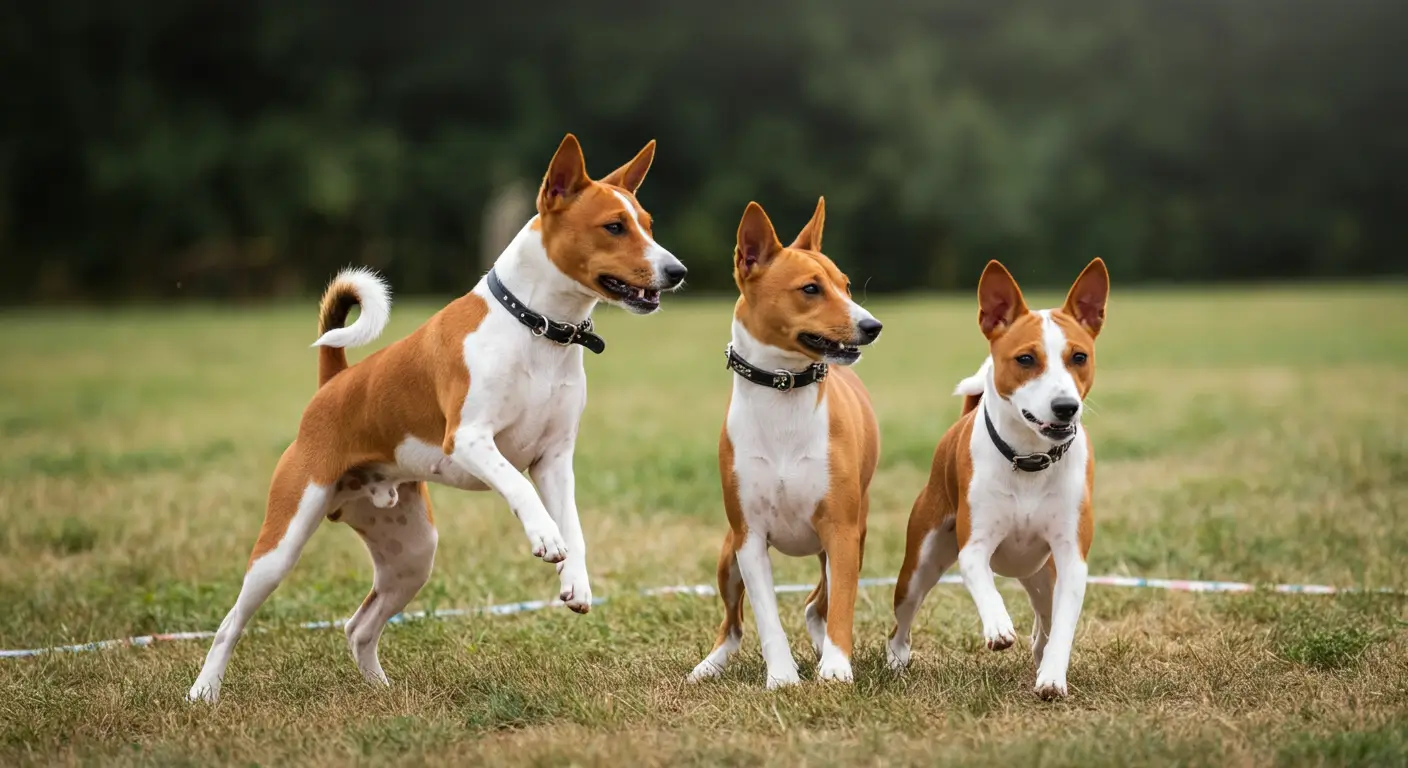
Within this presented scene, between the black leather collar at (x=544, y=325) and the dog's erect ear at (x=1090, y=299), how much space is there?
155cm

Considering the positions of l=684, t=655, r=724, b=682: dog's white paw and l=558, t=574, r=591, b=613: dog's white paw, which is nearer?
l=558, t=574, r=591, b=613: dog's white paw

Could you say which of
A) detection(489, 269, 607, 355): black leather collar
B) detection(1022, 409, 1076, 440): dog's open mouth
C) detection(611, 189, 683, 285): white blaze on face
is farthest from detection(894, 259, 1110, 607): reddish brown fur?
detection(489, 269, 607, 355): black leather collar

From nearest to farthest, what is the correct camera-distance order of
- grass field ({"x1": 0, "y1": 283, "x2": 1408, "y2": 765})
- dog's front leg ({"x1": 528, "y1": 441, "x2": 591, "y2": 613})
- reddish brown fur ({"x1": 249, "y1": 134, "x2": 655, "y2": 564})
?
grass field ({"x1": 0, "y1": 283, "x2": 1408, "y2": 765})
dog's front leg ({"x1": 528, "y1": 441, "x2": 591, "y2": 613})
reddish brown fur ({"x1": 249, "y1": 134, "x2": 655, "y2": 564})

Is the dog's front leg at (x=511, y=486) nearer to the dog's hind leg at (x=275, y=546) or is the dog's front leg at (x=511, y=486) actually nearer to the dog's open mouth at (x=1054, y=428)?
the dog's hind leg at (x=275, y=546)

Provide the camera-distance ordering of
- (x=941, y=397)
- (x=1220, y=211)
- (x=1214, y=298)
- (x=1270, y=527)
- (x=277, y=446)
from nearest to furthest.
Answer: (x=1270, y=527), (x=277, y=446), (x=941, y=397), (x=1214, y=298), (x=1220, y=211)

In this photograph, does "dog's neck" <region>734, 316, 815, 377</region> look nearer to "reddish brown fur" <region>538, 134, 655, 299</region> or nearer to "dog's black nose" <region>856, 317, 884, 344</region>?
"dog's black nose" <region>856, 317, 884, 344</region>

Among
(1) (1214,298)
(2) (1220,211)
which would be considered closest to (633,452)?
(1) (1214,298)

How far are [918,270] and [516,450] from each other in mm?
28944

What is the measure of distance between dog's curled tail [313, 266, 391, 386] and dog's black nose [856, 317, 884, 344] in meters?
1.71

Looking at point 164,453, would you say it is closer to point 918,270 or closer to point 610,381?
point 610,381

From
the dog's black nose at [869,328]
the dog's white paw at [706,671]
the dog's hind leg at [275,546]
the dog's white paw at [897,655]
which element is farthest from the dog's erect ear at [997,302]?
the dog's hind leg at [275,546]

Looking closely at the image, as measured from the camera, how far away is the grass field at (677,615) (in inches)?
163

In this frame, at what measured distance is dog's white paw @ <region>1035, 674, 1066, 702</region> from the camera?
14.6 feet

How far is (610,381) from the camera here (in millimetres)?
16406
